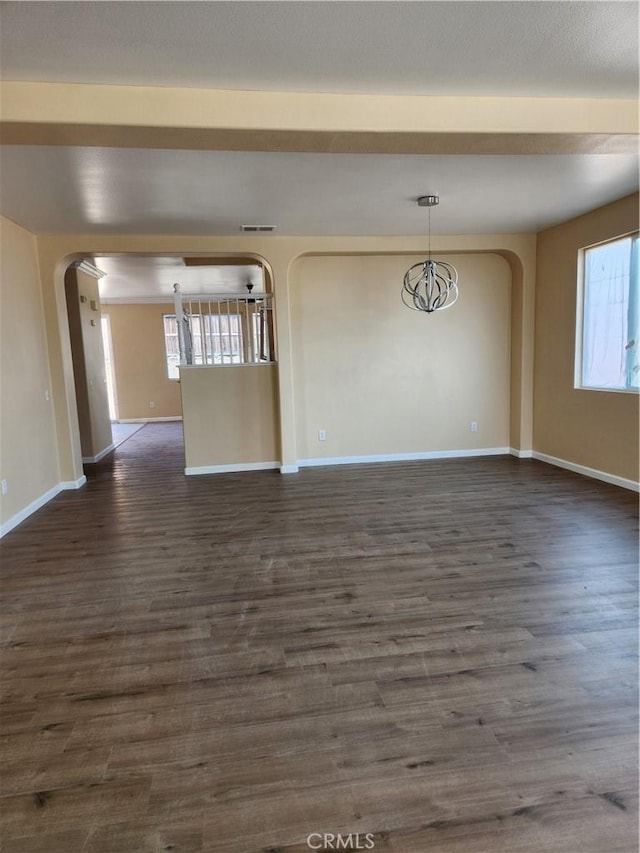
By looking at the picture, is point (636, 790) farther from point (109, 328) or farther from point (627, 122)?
point (109, 328)

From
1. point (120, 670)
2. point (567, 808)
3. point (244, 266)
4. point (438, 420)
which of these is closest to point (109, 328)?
point (244, 266)

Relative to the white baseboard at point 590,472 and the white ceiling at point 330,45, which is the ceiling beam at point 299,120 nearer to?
the white ceiling at point 330,45

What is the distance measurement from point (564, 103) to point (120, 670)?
3425 millimetres

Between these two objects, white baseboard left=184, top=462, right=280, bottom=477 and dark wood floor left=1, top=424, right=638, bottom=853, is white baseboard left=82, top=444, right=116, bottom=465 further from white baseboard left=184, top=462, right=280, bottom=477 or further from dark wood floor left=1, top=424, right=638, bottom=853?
dark wood floor left=1, top=424, right=638, bottom=853

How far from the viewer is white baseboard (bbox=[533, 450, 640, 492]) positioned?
423cm

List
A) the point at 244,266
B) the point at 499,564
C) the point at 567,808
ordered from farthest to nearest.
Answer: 1. the point at 244,266
2. the point at 499,564
3. the point at 567,808

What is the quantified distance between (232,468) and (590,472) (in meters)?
3.87

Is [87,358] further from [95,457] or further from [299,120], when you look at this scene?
[299,120]

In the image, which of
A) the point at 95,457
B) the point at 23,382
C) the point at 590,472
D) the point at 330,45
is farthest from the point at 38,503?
the point at 590,472

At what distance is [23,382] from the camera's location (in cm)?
417

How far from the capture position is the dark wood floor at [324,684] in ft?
4.42

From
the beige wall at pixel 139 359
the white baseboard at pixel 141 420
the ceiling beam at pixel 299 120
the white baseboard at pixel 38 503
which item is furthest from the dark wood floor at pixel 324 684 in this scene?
the beige wall at pixel 139 359

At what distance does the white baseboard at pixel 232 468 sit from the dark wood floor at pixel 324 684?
5.63 feet

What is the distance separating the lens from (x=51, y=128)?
2068 millimetres
